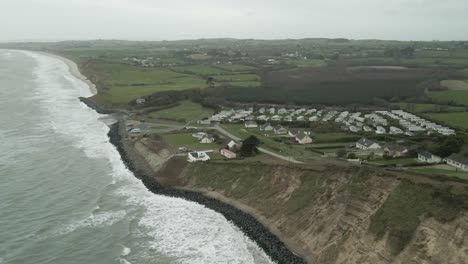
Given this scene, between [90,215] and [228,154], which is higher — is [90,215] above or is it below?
below

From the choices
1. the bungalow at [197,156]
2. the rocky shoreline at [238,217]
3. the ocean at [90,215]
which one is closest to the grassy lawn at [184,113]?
the ocean at [90,215]

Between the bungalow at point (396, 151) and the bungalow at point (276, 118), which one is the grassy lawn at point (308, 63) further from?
the bungalow at point (396, 151)

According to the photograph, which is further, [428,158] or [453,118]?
[453,118]

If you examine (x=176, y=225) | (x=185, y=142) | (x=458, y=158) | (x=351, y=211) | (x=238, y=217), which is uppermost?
(x=458, y=158)

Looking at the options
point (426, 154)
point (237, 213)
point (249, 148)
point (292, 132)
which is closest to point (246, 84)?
point (292, 132)

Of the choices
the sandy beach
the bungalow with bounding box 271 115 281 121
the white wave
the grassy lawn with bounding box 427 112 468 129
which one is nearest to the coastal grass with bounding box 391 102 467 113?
the grassy lawn with bounding box 427 112 468 129

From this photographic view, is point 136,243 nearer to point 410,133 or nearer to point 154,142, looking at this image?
point 154,142

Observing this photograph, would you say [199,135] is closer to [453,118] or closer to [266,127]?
[266,127]

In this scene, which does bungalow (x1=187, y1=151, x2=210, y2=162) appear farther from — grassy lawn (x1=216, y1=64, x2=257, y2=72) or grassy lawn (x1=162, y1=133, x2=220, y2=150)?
grassy lawn (x1=216, y1=64, x2=257, y2=72)
